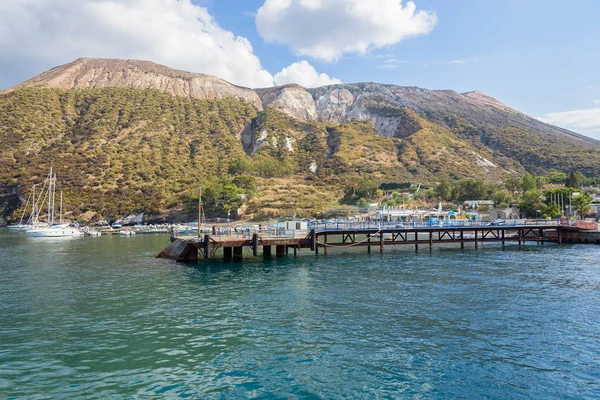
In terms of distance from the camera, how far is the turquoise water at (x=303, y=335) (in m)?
16.2

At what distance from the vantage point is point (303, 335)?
22.0 metres

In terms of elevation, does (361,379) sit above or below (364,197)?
below

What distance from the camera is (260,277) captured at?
40531 mm

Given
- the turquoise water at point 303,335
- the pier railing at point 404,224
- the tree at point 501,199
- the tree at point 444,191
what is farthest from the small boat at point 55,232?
the tree at point 501,199

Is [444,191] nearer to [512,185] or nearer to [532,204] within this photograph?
[512,185]

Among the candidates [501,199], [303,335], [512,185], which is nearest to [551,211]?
[501,199]

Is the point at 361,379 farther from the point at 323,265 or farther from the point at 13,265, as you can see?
the point at 13,265

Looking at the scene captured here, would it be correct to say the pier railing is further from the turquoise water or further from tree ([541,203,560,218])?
tree ([541,203,560,218])

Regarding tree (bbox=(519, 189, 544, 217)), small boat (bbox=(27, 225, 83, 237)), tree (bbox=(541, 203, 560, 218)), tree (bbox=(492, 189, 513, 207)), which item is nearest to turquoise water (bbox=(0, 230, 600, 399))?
tree (bbox=(541, 203, 560, 218))

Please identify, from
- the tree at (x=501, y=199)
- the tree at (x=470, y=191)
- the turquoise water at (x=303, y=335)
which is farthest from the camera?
the tree at (x=470, y=191)

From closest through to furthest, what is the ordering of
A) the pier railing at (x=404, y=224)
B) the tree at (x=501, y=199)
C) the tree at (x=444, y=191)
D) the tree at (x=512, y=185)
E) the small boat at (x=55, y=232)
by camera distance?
the pier railing at (x=404, y=224) < the small boat at (x=55, y=232) < the tree at (x=501, y=199) < the tree at (x=512, y=185) < the tree at (x=444, y=191)

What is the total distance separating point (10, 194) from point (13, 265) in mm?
137366

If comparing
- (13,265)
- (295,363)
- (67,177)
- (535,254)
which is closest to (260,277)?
(295,363)

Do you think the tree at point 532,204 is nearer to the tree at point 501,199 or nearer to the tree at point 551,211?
the tree at point 551,211
